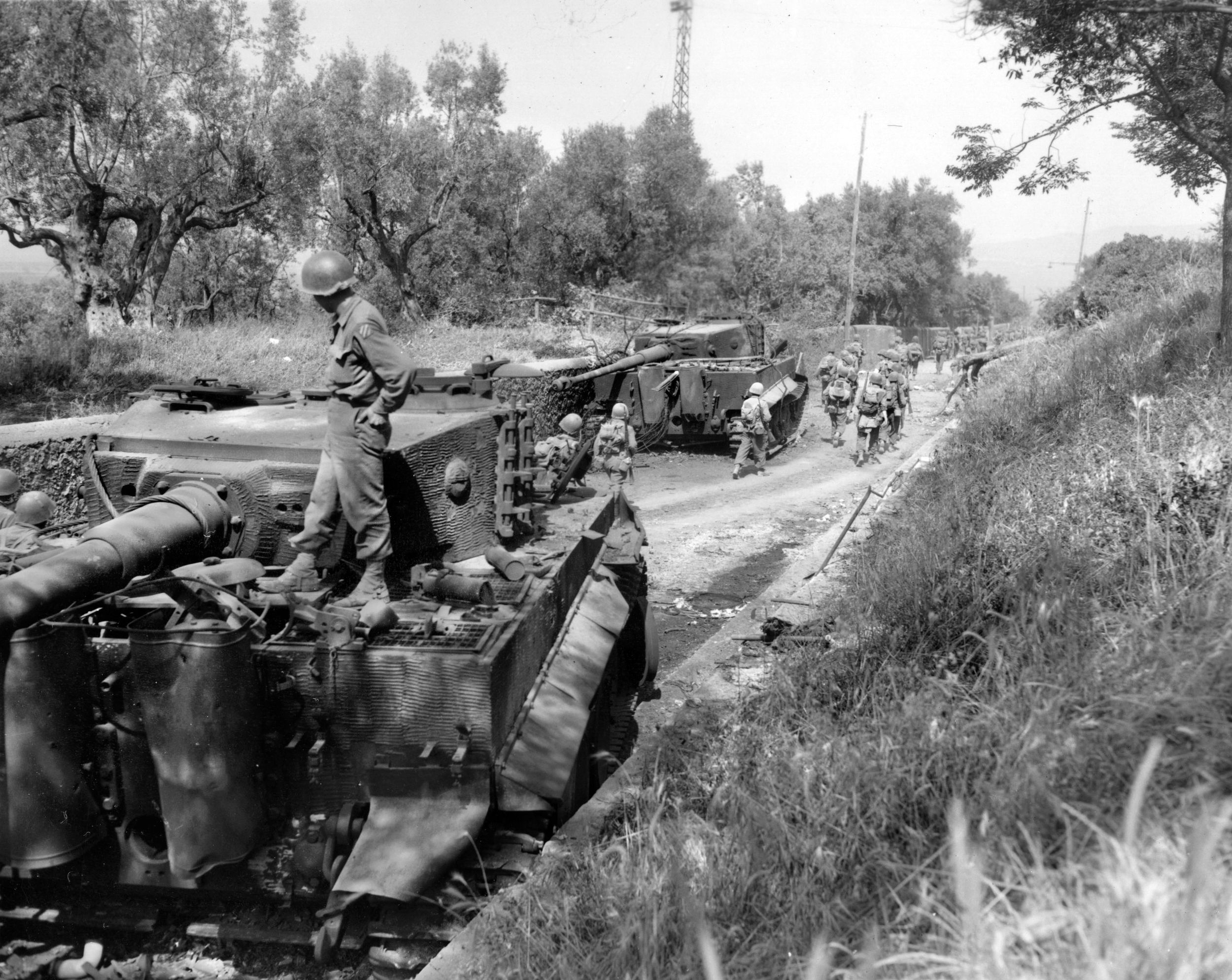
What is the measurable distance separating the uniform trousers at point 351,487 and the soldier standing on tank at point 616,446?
8641mm

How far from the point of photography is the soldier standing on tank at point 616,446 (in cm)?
1332

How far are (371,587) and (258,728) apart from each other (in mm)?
904

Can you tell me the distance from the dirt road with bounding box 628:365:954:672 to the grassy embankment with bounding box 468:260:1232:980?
3.37 metres

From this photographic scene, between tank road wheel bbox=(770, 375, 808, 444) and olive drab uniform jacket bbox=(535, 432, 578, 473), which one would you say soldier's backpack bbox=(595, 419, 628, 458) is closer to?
tank road wheel bbox=(770, 375, 808, 444)

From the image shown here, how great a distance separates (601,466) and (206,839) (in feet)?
33.3

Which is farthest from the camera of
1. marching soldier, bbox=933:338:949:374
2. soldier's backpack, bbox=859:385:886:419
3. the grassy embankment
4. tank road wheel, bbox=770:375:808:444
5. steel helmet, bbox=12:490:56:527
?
marching soldier, bbox=933:338:949:374

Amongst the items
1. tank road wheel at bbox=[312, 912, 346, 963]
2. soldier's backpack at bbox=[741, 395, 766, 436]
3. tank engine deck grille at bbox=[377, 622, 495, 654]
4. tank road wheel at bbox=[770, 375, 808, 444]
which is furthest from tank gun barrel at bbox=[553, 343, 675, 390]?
tank road wheel at bbox=[312, 912, 346, 963]

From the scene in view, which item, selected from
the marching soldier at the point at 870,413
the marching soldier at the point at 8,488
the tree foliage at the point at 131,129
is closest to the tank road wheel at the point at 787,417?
the marching soldier at the point at 870,413

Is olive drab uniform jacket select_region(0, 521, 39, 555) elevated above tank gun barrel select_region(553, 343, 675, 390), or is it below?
below

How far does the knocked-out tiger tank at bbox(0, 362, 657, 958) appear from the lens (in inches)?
147

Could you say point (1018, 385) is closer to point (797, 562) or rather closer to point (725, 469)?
point (797, 562)

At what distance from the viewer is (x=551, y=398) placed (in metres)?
17.0

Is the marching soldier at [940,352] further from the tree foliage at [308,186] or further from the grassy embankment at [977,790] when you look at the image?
the grassy embankment at [977,790]

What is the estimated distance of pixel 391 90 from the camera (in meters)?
22.5
